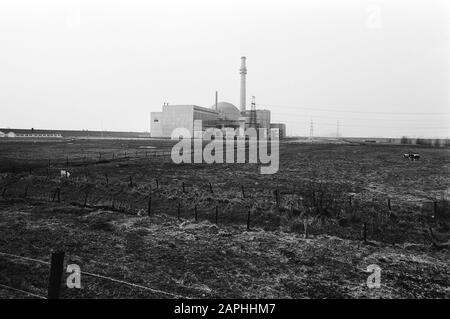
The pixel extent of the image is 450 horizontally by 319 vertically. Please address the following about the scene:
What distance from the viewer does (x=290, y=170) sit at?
1081 inches

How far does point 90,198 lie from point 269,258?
1159cm

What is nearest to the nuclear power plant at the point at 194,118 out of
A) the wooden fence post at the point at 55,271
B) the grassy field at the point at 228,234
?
the grassy field at the point at 228,234

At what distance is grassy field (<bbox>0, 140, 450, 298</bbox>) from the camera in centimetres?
852

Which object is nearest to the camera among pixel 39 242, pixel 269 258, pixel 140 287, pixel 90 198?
pixel 140 287

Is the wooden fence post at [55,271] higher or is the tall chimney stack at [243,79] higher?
the tall chimney stack at [243,79]

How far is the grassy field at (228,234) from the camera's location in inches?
335

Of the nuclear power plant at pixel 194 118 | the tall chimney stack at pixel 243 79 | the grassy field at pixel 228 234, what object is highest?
the tall chimney stack at pixel 243 79

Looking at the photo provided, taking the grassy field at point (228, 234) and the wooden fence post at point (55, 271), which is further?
the grassy field at point (228, 234)

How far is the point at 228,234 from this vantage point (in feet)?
40.8

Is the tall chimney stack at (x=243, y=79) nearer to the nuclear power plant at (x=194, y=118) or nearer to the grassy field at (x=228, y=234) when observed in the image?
the nuclear power plant at (x=194, y=118)

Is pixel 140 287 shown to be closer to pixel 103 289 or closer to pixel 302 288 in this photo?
pixel 103 289

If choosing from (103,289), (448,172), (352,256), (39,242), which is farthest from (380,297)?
(448,172)

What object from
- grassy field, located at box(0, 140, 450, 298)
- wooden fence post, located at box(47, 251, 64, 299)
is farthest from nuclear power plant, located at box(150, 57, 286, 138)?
wooden fence post, located at box(47, 251, 64, 299)

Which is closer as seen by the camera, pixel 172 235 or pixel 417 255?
pixel 417 255
